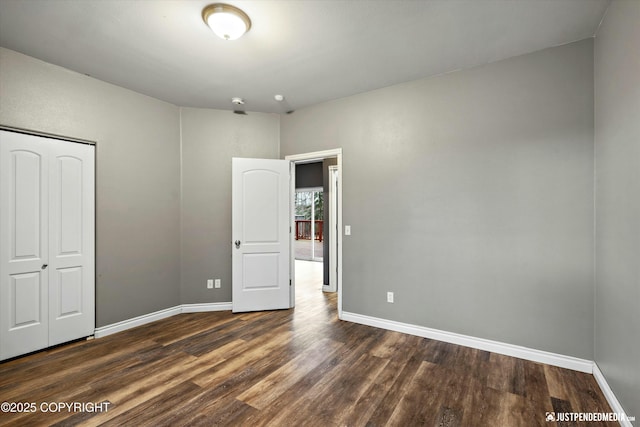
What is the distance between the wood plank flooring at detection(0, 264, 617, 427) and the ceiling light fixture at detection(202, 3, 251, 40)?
2.71m

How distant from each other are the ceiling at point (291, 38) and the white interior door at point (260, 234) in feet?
3.85

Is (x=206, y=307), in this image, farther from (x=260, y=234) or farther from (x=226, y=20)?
(x=226, y=20)

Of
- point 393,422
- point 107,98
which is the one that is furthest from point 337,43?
point 393,422

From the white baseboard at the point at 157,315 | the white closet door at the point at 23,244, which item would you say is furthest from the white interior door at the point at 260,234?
the white closet door at the point at 23,244

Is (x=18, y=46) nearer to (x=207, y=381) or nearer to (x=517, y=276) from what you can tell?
(x=207, y=381)

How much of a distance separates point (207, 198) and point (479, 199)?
335 centimetres

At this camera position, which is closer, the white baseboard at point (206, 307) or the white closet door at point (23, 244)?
the white closet door at point (23, 244)

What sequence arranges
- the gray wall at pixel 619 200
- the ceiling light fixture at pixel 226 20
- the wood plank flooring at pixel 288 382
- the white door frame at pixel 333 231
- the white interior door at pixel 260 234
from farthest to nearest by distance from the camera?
1. the white door frame at pixel 333 231
2. the white interior door at pixel 260 234
3. the ceiling light fixture at pixel 226 20
4. the wood plank flooring at pixel 288 382
5. the gray wall at pixel 619 200

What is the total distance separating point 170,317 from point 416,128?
12.6 ft

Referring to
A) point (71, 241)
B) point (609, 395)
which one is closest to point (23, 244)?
point (71, 241)

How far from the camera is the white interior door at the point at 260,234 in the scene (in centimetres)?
398

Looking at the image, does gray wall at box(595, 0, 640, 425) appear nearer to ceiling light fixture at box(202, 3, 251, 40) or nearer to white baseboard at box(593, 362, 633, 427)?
white baseboard at box(593, 362, 633, 427)

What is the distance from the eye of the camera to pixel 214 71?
3.02 metres

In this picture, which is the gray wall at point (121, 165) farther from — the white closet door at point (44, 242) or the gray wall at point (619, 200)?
the gray wall at point (619, 200)
